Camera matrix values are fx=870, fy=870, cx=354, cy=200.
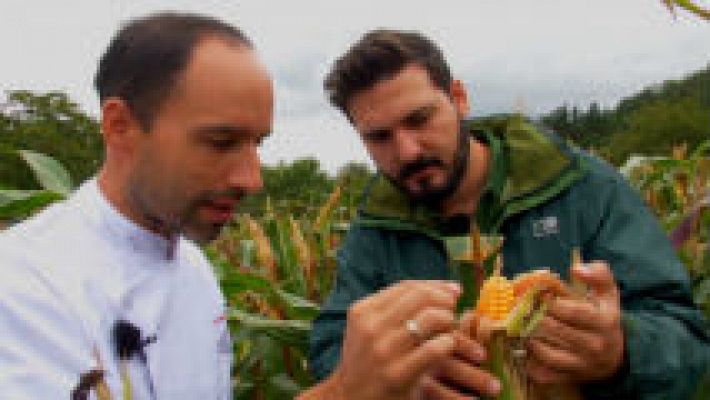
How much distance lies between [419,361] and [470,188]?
3.53 ft

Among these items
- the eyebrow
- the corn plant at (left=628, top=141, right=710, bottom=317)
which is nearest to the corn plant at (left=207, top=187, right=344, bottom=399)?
the eyebrow

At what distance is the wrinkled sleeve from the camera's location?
1378mm

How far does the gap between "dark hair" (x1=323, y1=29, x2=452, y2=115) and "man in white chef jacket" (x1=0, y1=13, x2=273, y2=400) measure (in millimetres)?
490

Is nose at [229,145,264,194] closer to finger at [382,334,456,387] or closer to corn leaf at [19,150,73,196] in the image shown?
finger at [382,334,456,387]

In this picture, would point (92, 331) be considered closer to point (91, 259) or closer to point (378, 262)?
point (91, 259)

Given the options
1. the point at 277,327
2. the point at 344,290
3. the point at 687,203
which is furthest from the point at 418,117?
the point at 687,203

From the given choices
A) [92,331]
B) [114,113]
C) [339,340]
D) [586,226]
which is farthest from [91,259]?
[586,226]

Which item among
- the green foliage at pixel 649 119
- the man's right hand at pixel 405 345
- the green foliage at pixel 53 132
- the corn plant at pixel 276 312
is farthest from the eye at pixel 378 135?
the green foliage at pixel 649 119

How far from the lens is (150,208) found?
68.8 inches

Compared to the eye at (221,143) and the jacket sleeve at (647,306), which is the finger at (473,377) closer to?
the jacket sleeve at (647,306)

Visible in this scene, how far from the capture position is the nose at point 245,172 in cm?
167

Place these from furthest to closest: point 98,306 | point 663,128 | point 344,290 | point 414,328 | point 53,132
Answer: point 663,128 < point 53,132 < point 344,290 < point 98,306 < point 414,328

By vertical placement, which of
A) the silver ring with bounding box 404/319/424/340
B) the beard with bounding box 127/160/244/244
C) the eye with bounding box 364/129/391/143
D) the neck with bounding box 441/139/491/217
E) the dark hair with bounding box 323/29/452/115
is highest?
the dark hair with bounding box 323/29/452/115

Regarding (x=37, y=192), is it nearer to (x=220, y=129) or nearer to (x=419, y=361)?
(x=220, y=129)
